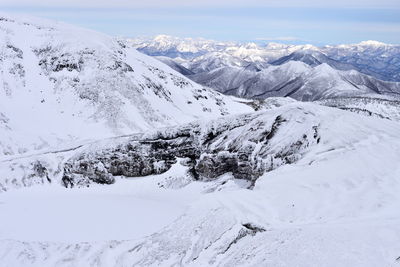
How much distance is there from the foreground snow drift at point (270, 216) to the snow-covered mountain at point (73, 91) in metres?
36.3

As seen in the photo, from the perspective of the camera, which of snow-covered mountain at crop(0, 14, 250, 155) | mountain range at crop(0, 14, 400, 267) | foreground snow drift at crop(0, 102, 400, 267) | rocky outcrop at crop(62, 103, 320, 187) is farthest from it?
snow-covered mountain at crop(0, 14, 250, 155)

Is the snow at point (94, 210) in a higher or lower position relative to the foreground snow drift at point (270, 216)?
lower

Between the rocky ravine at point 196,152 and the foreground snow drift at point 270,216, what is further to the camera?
the rocky ravine at point 196,152

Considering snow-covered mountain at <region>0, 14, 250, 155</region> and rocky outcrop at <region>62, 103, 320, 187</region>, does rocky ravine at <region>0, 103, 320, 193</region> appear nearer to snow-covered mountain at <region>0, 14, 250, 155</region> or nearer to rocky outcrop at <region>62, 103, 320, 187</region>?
rocky outcrop at <region>62, 103, 320, 187</region>

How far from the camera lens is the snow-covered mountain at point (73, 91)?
61.8 m

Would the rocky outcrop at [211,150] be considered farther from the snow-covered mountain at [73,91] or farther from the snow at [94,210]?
the snow-covered mountain at [73,91]

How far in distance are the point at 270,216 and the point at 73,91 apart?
64.0 m

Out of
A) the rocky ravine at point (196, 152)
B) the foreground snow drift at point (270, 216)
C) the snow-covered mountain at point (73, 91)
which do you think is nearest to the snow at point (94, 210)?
the foreground snow drift at point (270, 216)

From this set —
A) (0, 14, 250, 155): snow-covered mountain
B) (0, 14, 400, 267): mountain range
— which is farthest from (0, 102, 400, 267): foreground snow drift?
(0, 14, 250, 155): snow-covered mountain

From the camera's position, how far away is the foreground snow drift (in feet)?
48.9

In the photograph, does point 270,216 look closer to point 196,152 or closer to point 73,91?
point 196,152

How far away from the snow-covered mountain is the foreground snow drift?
36331 mm

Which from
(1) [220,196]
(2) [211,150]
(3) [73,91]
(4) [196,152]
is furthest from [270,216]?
(3) [73,91]

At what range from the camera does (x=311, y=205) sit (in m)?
18.1
